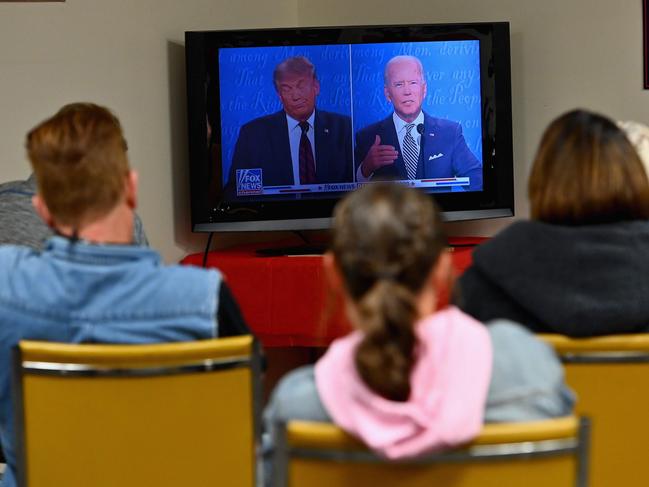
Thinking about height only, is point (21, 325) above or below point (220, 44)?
below

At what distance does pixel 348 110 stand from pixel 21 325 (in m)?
2.60

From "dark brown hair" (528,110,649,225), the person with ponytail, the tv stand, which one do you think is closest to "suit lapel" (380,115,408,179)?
the tv stand

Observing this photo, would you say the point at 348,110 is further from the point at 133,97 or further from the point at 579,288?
the point at 579,288

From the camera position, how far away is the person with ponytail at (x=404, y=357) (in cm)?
A: 133

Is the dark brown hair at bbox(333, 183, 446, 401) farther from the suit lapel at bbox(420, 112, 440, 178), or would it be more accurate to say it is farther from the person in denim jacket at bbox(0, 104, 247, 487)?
the suit lapel at bbox(420, 112, 440, 178)

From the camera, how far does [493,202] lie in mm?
4375

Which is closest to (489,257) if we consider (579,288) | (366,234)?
(579,288)

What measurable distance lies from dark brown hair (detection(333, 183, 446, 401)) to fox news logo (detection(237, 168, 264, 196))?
294 centimetres

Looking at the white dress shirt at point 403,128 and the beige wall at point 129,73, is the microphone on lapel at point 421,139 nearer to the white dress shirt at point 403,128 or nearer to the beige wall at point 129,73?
the white dress shirt at point 403,128

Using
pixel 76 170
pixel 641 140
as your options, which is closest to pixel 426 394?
pixel 76 170

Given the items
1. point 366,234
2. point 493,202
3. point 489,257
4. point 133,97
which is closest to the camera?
point 366,234

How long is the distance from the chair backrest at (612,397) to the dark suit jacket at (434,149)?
257 cm

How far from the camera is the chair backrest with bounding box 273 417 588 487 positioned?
1.33 metres

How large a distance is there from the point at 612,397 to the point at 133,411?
80 cm
